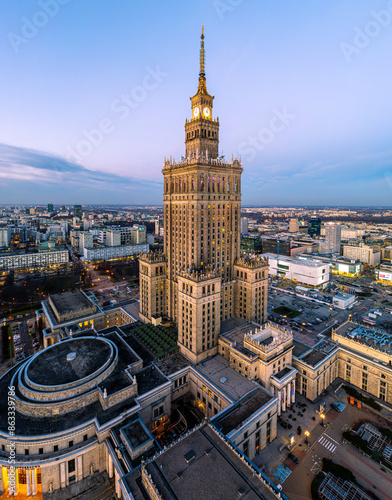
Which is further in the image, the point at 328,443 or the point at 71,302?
the point at 71,302

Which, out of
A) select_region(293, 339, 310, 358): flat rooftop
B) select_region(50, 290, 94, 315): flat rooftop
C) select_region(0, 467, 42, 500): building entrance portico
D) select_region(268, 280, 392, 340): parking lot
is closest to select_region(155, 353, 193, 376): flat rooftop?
select_region(0, 467, 42, 500): building entrance portico

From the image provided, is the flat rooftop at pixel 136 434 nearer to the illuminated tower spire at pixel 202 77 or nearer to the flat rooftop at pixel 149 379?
the flat rooftop at pixel 149 379

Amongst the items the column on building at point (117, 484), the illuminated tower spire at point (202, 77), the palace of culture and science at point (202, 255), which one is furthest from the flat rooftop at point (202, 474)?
the illuminated tower spire at point (202, 77)

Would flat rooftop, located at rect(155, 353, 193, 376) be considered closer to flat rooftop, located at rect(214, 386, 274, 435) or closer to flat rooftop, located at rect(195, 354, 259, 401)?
flat rooftop, located at rect(195, 354, 259, 401)

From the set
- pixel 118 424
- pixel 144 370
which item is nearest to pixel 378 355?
pixel 144 370

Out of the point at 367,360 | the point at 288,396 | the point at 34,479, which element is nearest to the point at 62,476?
the point at 34,479

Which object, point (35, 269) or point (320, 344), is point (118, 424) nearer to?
point (320, 344)

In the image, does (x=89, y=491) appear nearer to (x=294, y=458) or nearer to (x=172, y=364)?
(x=172, y=364)
